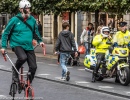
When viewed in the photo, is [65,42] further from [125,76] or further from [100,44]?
[125,76]

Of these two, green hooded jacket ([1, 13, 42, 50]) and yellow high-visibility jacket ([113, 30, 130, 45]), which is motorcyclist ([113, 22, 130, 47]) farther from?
green hooded jacket ([1, 13, 42, 50])

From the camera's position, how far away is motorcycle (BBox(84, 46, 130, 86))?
13.4 metres

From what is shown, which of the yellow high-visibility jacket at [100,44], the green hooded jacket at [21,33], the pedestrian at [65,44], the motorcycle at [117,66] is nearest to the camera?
the green hooded jacket at [21,33]

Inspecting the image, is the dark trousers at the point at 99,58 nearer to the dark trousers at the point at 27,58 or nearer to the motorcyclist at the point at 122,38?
the motorcyclist at the point at 122,38

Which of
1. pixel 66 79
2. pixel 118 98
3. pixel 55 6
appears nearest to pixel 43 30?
pixel 55 6

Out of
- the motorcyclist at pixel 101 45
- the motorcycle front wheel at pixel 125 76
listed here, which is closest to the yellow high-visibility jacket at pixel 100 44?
the motorcyclist at pixel 101 45

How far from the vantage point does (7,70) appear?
17516 mm

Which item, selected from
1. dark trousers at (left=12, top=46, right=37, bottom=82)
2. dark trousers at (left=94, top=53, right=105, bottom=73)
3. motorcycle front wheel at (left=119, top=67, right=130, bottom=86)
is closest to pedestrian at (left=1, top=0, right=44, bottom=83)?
dark trousers at (left=12, top=46, right=37, bottom=82)

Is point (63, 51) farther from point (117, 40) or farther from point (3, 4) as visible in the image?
point (3, 4)

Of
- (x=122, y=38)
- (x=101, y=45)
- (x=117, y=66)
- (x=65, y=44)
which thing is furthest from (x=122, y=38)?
(x=65, y=44)

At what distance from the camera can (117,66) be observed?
13.7 metres

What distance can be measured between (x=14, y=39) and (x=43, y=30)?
1235 inches

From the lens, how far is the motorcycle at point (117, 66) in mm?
13430

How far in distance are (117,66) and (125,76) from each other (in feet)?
1.57
